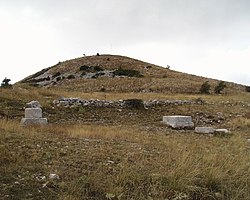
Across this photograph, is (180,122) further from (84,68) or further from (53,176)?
(84,68)

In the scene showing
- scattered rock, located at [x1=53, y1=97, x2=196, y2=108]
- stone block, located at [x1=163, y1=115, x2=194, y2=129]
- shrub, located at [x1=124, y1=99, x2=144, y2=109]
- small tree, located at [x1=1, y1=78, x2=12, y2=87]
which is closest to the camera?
stone block, located at [x1=163, y1=115, x2=194, y2=129]

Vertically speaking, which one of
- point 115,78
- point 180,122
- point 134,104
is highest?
point 115,78

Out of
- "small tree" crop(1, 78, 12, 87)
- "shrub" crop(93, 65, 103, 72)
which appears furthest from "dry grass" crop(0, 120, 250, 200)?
"shrub" crop(93, 65, 103, 72)

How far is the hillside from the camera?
40600 millimetres

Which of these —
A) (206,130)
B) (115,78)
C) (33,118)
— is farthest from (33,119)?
(115,78)

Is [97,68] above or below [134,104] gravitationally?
above

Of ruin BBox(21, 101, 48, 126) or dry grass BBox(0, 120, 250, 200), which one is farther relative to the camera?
ruin BBox(21, 101, 48, 126)

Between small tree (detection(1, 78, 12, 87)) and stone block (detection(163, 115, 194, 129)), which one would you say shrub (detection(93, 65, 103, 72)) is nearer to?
small tree (detection(1, 78, 12, 87))

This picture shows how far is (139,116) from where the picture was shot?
20.2 metres

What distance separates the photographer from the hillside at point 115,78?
40600 mm

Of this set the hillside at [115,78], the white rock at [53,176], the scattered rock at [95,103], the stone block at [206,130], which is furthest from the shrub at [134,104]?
the hillside at [115,78]

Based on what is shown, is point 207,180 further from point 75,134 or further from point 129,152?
point 75,134

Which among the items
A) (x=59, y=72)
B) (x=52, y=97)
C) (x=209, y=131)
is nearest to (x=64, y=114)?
(x=52, y=97)

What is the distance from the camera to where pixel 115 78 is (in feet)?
152
